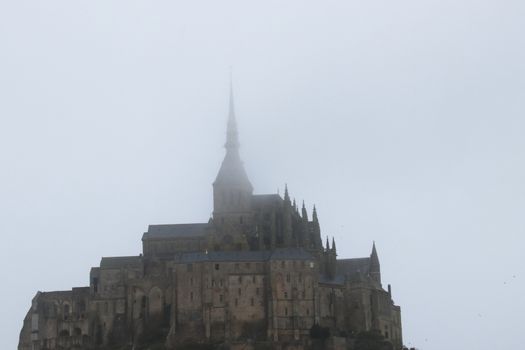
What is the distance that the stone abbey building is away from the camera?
115m

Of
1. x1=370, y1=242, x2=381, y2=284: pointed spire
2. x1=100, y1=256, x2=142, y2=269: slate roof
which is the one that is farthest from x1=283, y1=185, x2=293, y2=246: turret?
x1=100, y1=256, x2=142, y2=269: slate roof

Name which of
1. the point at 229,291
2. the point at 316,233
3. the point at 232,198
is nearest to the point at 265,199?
the point at 232,198

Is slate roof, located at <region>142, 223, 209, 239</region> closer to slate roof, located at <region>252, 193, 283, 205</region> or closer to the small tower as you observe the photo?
slate roof, located at <region>252, 193, 283, 205</region>

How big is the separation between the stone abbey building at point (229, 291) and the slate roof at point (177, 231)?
0.38 ft

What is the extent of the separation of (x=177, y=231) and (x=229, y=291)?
52.1ft

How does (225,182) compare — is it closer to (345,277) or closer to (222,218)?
(222,218)

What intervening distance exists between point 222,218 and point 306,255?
1442 centimetres

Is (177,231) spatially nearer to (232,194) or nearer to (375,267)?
(232,194)

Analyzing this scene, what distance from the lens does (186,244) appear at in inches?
5049

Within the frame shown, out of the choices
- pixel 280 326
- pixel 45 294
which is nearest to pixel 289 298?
pixel 280 326

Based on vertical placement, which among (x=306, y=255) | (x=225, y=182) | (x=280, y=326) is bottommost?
(x=280, y=326)

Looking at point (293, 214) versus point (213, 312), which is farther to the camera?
point (293, 214)

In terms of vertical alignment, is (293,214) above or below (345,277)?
above

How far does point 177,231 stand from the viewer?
130m
